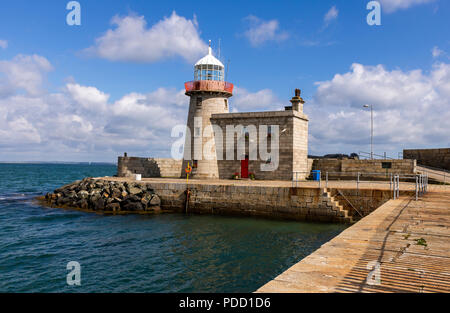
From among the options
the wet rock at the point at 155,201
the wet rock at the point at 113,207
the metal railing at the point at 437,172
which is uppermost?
the metal railing at the point at 437,172

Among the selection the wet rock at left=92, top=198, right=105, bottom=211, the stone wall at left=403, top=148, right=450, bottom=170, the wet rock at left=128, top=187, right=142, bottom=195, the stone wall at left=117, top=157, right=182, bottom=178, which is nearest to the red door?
the stone wall at left=117, top=157, right=182, bottom=178

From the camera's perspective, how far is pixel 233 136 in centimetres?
2830

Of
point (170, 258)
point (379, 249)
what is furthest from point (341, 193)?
point (379, 249)

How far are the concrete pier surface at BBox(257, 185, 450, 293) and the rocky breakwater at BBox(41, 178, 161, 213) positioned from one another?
54.0 feet

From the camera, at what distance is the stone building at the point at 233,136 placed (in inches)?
1046

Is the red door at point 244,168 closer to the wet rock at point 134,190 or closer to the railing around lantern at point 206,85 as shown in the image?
the railing around lantern at point 206,85

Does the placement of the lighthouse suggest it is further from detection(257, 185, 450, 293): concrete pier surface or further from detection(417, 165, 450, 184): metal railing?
detection(257, 185, 450, 293): concrete pier surface

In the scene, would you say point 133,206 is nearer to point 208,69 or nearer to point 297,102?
point 208,69

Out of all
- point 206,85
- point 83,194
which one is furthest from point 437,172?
point 83,194

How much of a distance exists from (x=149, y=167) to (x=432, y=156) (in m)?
24.3

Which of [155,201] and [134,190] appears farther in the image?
[134,190]

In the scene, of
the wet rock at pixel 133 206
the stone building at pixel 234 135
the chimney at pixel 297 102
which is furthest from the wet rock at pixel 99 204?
the chimney at pixel 297 102

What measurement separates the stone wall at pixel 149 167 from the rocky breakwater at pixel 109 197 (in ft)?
20.2

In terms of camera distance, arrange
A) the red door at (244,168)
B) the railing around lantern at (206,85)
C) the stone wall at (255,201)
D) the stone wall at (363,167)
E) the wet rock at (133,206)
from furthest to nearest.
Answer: the railing around lantern at (206,85) → the red door at (244,168) → the stone wall at (363,167) → the wet rock at (133,206) → the stone wall at (255,201)
